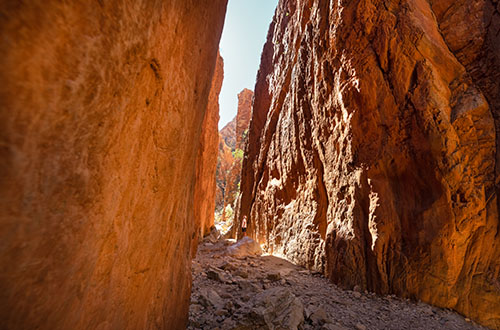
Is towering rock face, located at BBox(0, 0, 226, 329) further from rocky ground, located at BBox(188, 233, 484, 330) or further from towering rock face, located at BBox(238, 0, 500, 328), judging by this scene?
towering rock face, located at BBox(238, 0, 500, 328)

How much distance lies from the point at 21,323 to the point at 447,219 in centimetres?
488

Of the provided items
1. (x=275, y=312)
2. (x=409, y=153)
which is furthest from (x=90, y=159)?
(x=409, y=153)

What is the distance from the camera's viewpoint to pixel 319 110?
6.21 m

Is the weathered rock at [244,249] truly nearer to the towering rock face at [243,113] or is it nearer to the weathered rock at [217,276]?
the weathered rock at [217,276]

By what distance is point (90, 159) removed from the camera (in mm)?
1111

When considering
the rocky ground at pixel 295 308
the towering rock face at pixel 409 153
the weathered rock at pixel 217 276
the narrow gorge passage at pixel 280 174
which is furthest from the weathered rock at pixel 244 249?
the weathered rock at pixel 217 276

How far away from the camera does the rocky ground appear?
2581 mm

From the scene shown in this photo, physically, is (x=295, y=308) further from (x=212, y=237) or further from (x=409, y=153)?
(x=212, y=237)

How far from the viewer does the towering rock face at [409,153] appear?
3.54 m

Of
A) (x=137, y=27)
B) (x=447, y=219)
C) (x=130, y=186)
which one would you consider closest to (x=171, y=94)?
(x=137, y=27)

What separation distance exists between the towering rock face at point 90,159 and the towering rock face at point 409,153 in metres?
3.79

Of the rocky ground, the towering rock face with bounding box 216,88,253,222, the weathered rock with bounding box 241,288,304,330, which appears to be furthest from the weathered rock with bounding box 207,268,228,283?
the towering rock face with bounding box 216,88,253,222

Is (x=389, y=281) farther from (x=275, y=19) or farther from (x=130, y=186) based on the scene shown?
(x=275, y=19)

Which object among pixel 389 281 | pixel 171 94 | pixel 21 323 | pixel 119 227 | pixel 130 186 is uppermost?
pixel 171 94
